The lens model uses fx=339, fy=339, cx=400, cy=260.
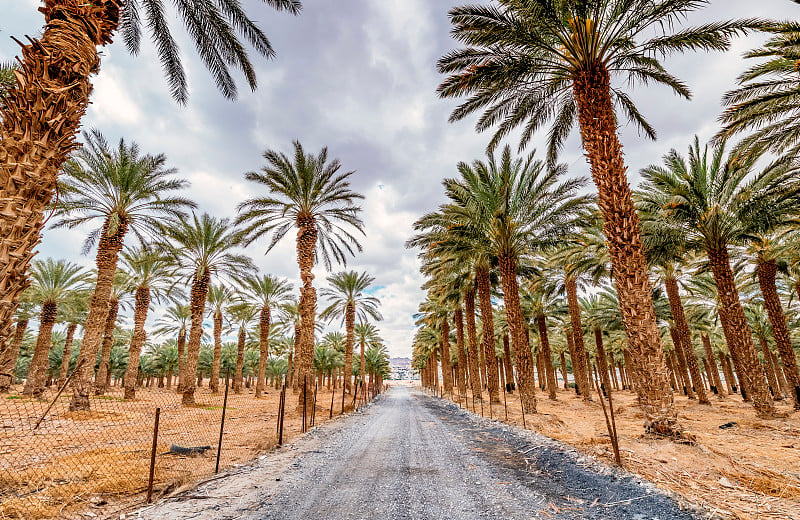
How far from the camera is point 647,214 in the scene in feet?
44.9

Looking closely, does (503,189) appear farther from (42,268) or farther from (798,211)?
(42,268)

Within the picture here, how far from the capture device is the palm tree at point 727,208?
37.5 feet

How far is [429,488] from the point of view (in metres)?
4.90

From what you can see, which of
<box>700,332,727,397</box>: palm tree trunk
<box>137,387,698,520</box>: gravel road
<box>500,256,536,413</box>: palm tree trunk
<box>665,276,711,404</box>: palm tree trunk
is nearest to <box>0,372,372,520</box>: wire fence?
<box>137,387,698,520</box>: gravel road

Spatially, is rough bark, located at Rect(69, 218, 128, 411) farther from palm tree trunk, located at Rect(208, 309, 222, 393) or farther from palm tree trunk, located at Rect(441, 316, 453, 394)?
palm tree trunk, located at Rect(441, 316, 453, 394)

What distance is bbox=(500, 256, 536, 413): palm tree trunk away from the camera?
513 inches

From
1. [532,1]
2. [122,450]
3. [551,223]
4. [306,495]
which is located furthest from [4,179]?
[551,223]

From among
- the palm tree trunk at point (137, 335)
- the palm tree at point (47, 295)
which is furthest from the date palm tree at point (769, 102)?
Answer: the palm tree at point (47, 295)

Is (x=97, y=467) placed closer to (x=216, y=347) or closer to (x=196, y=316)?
(x=196, y=316)

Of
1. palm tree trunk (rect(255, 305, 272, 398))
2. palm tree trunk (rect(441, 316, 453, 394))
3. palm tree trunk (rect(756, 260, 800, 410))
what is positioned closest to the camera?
palm tree trunk (rect(756, 260, 800, 410))

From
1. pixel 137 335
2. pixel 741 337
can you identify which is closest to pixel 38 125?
pixel 741 337

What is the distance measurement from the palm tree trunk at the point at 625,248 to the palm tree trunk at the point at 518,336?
576 centimetres

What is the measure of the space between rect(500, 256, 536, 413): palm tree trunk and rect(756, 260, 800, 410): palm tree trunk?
1002 centimetres

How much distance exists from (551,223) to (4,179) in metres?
15.3
